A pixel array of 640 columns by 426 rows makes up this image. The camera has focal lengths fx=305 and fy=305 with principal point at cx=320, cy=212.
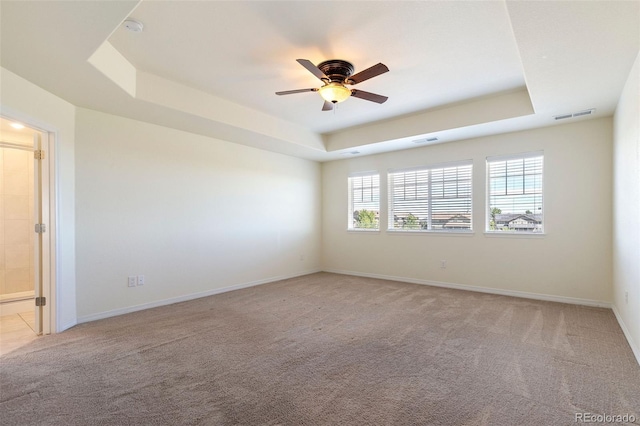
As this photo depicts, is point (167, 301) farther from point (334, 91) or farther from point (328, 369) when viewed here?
point (334, 91)

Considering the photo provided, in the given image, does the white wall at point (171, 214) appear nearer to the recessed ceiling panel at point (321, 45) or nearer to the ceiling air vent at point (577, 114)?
the recessed ceiling panel at point (321, 45)

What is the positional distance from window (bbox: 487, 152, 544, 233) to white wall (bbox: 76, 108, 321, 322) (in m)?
3.71

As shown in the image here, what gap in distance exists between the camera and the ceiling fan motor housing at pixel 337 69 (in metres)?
3.06

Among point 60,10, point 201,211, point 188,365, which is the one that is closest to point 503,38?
point 60,10

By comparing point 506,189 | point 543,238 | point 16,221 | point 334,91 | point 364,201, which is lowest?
point 543,238

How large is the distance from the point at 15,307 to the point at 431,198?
21.6ft

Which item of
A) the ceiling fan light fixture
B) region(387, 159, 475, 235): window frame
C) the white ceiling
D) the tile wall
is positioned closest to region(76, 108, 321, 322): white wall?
the white ceiling

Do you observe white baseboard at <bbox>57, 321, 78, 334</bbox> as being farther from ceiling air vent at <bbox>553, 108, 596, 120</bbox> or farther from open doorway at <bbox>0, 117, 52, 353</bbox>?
ceiling air vent at <bbox>553, 108, 596, 120</bbox>

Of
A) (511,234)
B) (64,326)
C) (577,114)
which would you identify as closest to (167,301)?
(64,326)

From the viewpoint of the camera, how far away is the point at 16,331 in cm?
338

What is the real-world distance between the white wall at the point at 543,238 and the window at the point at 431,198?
0.15 m

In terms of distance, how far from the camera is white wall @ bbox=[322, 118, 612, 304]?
13.6 feet

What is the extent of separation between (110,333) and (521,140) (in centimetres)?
604

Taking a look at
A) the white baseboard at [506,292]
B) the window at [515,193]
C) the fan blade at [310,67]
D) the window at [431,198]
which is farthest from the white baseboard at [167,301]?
the window at [515,193]
